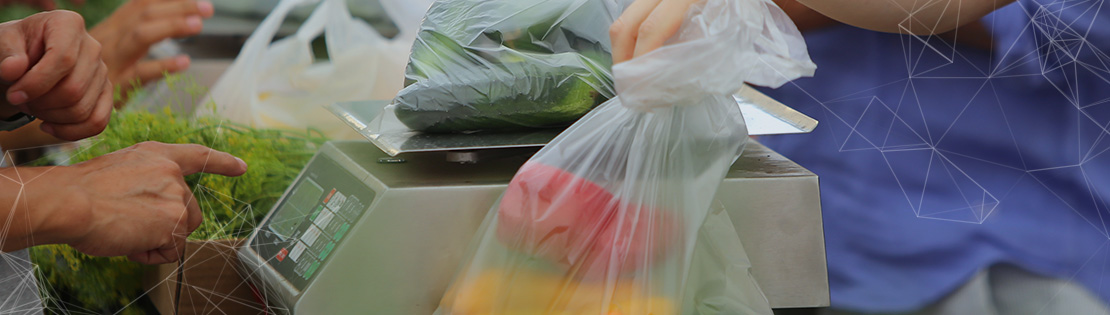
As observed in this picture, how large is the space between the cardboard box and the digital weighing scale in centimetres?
4

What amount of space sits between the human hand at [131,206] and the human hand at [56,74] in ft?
0.19

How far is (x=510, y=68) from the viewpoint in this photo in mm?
732

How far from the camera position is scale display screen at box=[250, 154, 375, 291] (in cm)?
67

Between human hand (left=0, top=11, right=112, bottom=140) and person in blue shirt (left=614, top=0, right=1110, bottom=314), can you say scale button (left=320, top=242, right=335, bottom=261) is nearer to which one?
human hand (left=0, top=11, right=112, bottom=140)

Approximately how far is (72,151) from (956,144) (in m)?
1.06

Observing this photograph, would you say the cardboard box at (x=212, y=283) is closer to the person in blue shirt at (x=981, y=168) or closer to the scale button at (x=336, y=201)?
the scale button at (x=336, y=201)

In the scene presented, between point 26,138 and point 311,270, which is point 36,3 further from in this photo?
point 311,270

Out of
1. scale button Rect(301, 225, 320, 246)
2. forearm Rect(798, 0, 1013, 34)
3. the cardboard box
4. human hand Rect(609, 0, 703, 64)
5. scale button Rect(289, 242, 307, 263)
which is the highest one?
forearm Rect(798, 0, 1013, 34)

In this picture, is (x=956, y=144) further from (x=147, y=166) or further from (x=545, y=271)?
(x=147, y=166)

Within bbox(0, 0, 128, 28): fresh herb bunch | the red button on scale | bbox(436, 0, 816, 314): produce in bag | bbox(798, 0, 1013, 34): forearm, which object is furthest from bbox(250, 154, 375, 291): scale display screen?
bbox(0, 0, 128, 28): fresh herb bunch

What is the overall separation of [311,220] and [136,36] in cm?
89

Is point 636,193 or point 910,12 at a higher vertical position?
point 910,12

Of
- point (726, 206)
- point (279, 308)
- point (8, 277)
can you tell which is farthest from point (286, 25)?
point (726, 206)

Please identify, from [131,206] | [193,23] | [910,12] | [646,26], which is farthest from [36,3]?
[910,12]
